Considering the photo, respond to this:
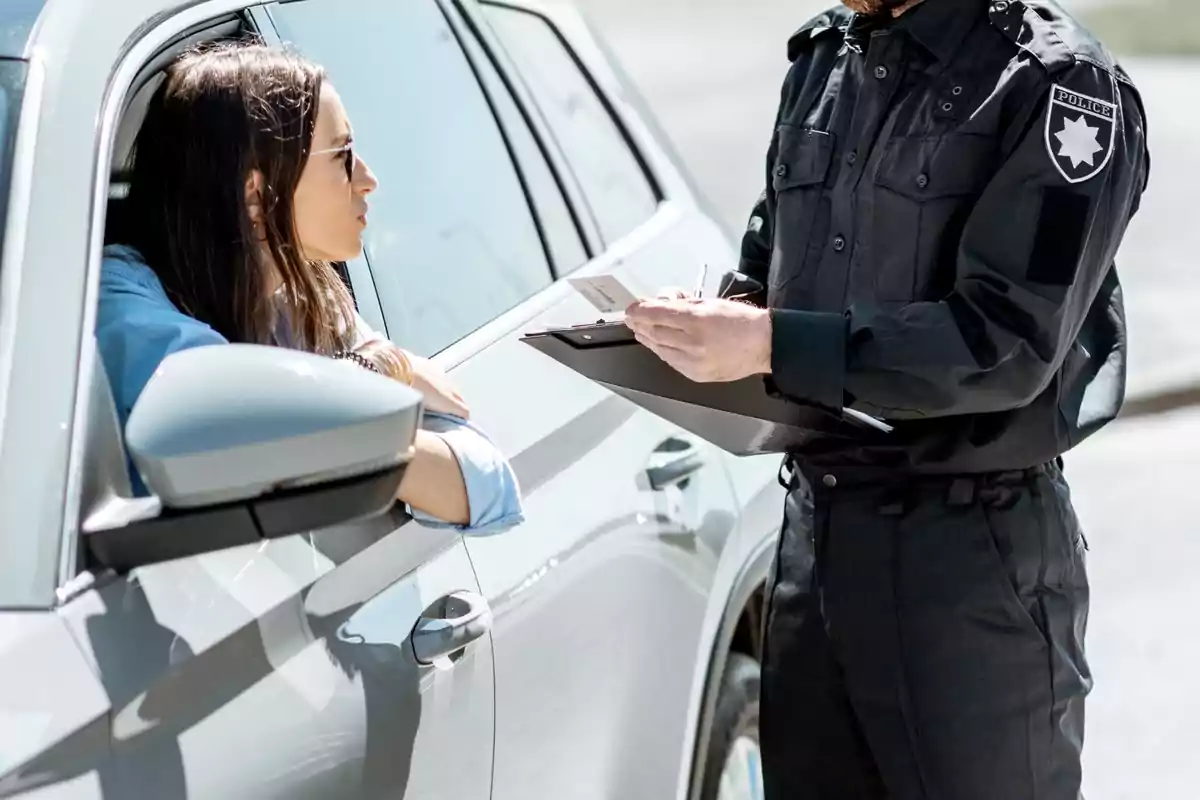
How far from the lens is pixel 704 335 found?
1784 mm

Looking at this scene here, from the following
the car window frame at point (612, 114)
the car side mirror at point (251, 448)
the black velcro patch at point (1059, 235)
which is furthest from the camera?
the car window frame at point (612, 114)

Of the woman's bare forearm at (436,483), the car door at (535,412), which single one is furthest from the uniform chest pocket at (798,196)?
the woman's bare forearm at (436,483)

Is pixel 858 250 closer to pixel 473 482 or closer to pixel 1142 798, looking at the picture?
pixel 473 482

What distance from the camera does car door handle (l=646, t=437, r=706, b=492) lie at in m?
2.29

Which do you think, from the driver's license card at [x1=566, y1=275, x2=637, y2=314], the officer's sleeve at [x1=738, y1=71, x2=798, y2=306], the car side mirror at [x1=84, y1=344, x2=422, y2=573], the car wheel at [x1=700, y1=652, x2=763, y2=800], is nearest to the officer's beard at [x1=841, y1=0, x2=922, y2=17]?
the officer's sleeve at [x1=738, y1=71, x2=798, y2=306]

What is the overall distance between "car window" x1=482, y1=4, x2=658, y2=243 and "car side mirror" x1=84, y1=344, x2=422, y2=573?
132 centimetres

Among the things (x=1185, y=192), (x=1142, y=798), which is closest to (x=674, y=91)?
(x=1185, y=192)

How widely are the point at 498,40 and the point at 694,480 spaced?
80 cm

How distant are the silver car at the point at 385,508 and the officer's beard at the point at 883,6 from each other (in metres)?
0.62

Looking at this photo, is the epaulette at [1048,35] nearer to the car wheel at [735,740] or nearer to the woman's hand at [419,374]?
the woman's hand at [419,374]

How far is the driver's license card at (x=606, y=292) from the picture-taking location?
185cm

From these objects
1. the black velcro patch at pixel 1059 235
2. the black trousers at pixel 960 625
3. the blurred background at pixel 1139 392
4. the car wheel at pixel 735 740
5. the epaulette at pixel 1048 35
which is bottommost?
the blurred background at pixel 1139 392

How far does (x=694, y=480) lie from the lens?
2410mm

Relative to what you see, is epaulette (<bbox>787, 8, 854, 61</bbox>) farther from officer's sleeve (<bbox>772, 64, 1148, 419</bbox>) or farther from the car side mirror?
the car side mirror
